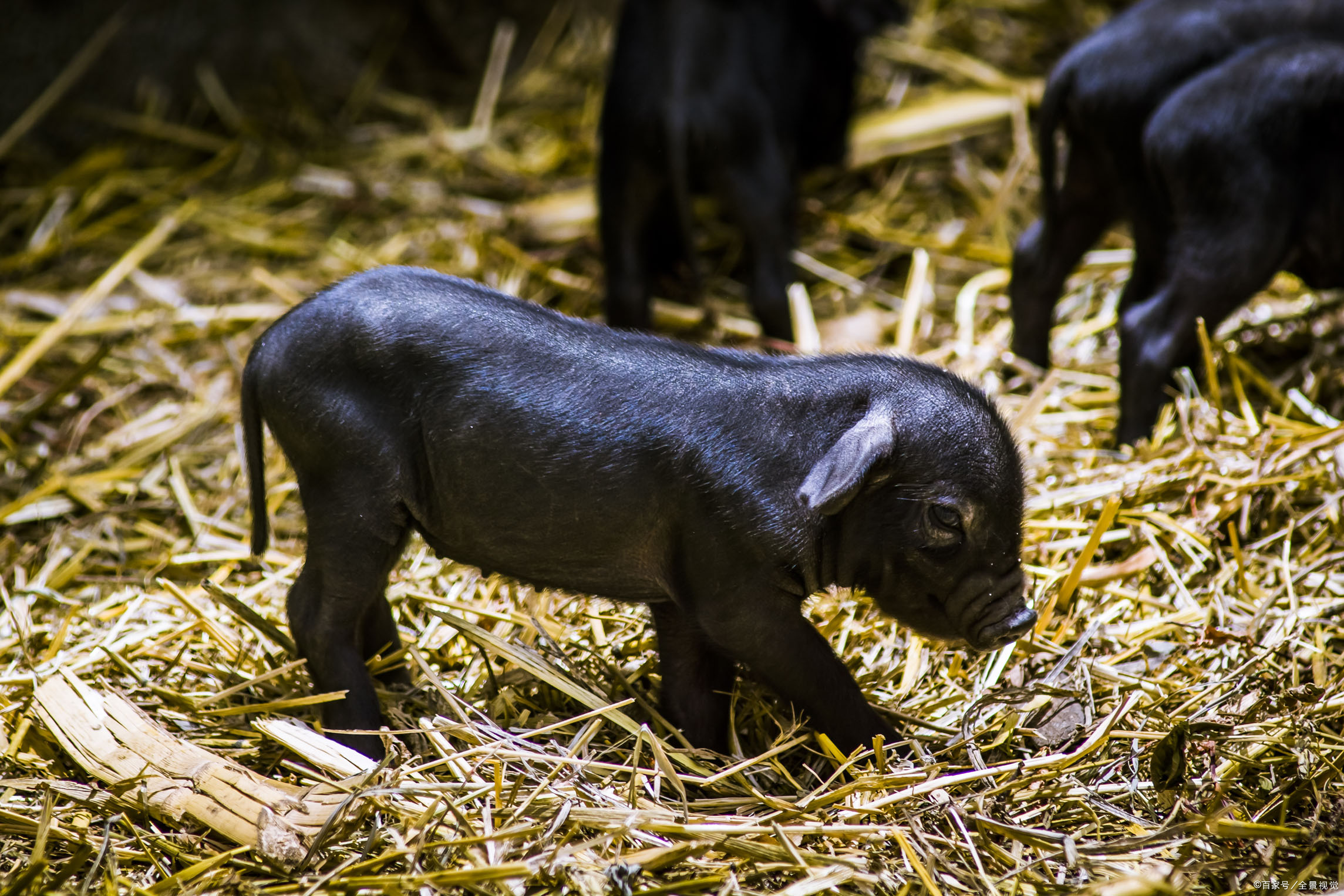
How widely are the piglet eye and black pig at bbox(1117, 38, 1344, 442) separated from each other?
1.62 meters

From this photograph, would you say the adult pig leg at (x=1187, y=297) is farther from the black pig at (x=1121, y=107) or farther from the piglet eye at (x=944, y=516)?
the piglet eye at (x=944, y=516)

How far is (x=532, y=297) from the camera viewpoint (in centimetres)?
526

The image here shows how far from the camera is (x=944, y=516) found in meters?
2.62

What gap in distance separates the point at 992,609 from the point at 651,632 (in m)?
0.99

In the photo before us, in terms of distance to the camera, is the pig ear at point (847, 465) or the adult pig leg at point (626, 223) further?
the adult pig leg at point (626, 223)

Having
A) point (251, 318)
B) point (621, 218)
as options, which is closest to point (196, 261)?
point (251, 318)

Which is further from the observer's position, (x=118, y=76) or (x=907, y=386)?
(x=118, y=76)

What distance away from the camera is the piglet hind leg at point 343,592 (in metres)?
2.74

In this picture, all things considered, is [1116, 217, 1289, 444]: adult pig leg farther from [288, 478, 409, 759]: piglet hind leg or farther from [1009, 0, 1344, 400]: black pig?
[288, 478, 409, 759]: piglet hind leg

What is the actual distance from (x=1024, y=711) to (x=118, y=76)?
571 cm

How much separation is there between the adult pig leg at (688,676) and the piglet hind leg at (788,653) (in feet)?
0.50

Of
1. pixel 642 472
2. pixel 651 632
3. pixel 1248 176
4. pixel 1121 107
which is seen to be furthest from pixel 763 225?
pixel 642 472

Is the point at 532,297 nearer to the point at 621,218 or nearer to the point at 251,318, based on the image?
the point at 621,218

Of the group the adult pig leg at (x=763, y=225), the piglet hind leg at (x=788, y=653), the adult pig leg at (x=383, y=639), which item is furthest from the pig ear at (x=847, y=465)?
the adult pig leg at (x=763, y=225)
